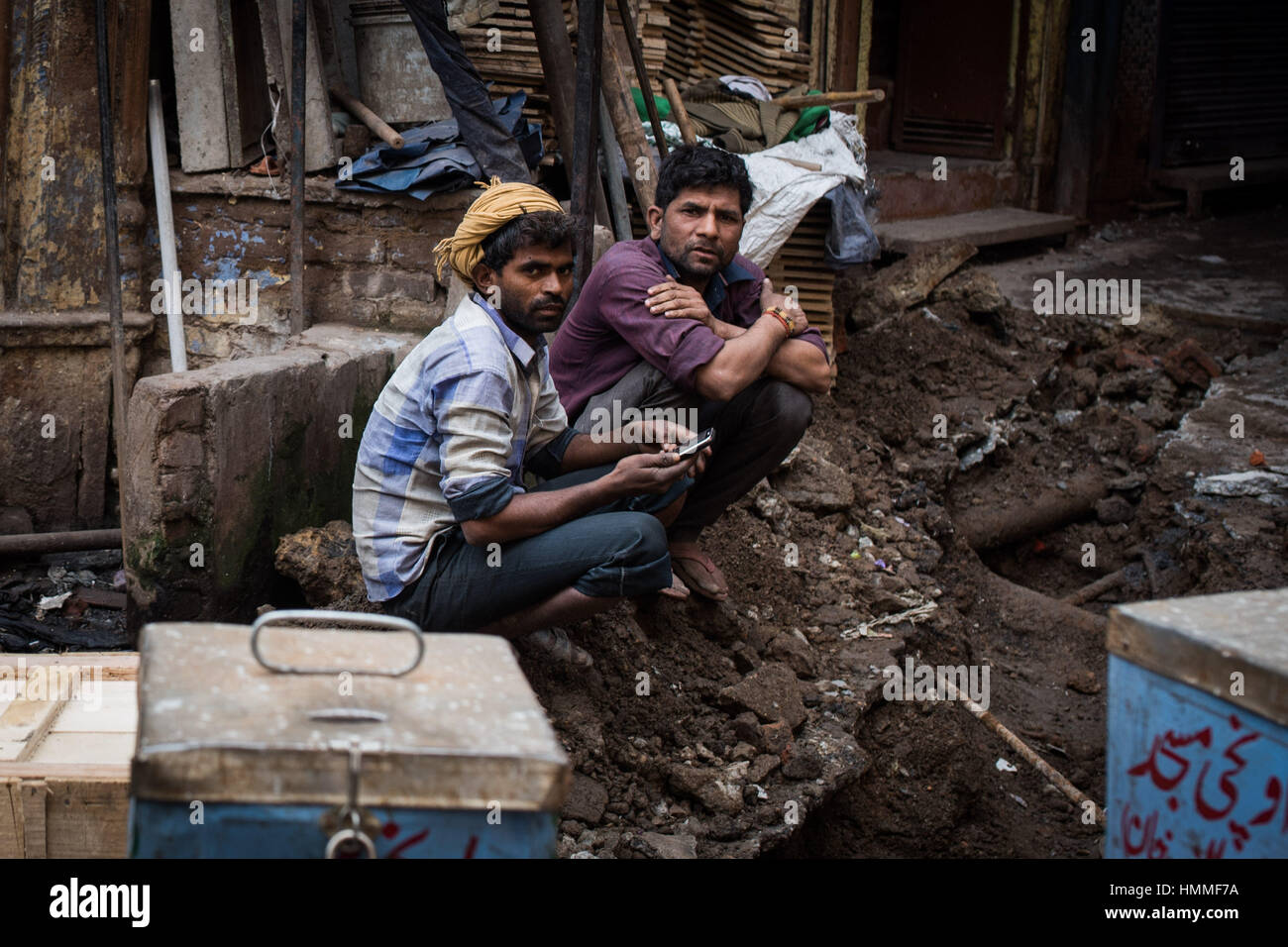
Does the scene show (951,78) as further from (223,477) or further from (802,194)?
(223,477)

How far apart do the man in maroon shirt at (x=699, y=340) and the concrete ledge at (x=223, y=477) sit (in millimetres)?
844

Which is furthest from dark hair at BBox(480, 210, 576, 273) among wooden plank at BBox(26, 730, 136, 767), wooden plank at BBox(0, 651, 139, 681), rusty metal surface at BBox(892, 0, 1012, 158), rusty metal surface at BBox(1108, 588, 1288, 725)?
rusty metal surface at BBox(892, 0, 1012, 158)

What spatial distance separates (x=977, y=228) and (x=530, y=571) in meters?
6.36

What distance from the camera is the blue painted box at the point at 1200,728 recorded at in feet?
5.69

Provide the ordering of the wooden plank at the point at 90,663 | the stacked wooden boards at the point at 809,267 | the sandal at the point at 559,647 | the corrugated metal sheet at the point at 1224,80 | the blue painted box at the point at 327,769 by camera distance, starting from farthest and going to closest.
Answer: the corrugated metal sheet at the point at 1224,80 → the stacked wooden boards at the point at 809,267 → the sandal at the point at 559,647 → the wooden plank at the point at 90,663 → the blue painted box at the point at 327,769

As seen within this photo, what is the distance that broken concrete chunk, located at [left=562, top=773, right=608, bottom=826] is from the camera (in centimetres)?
318

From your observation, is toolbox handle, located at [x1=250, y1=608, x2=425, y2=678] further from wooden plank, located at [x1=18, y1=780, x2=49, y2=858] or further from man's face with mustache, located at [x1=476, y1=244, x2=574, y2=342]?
man's face with mustache, located at [x1=476, y1=244, x2=574, y2=342]

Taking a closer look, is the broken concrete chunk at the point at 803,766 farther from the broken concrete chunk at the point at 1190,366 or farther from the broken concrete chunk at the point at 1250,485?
the broken concrete chunk at the point at 1190,366

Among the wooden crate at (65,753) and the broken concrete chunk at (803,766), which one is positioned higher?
the wooden crate at (65,753)

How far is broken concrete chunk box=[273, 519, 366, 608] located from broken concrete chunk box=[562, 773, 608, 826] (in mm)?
910

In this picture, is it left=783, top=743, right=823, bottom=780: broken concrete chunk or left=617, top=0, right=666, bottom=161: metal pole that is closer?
left=783, top=743, right=823, bottom=780: broken concrete chunk

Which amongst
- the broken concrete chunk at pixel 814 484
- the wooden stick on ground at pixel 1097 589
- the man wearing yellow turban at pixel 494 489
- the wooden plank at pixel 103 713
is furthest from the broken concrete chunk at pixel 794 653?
the wooden plank at pixel 103 713

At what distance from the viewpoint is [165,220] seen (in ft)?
16.9

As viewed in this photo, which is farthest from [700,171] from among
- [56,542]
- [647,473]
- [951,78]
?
[951,78]
